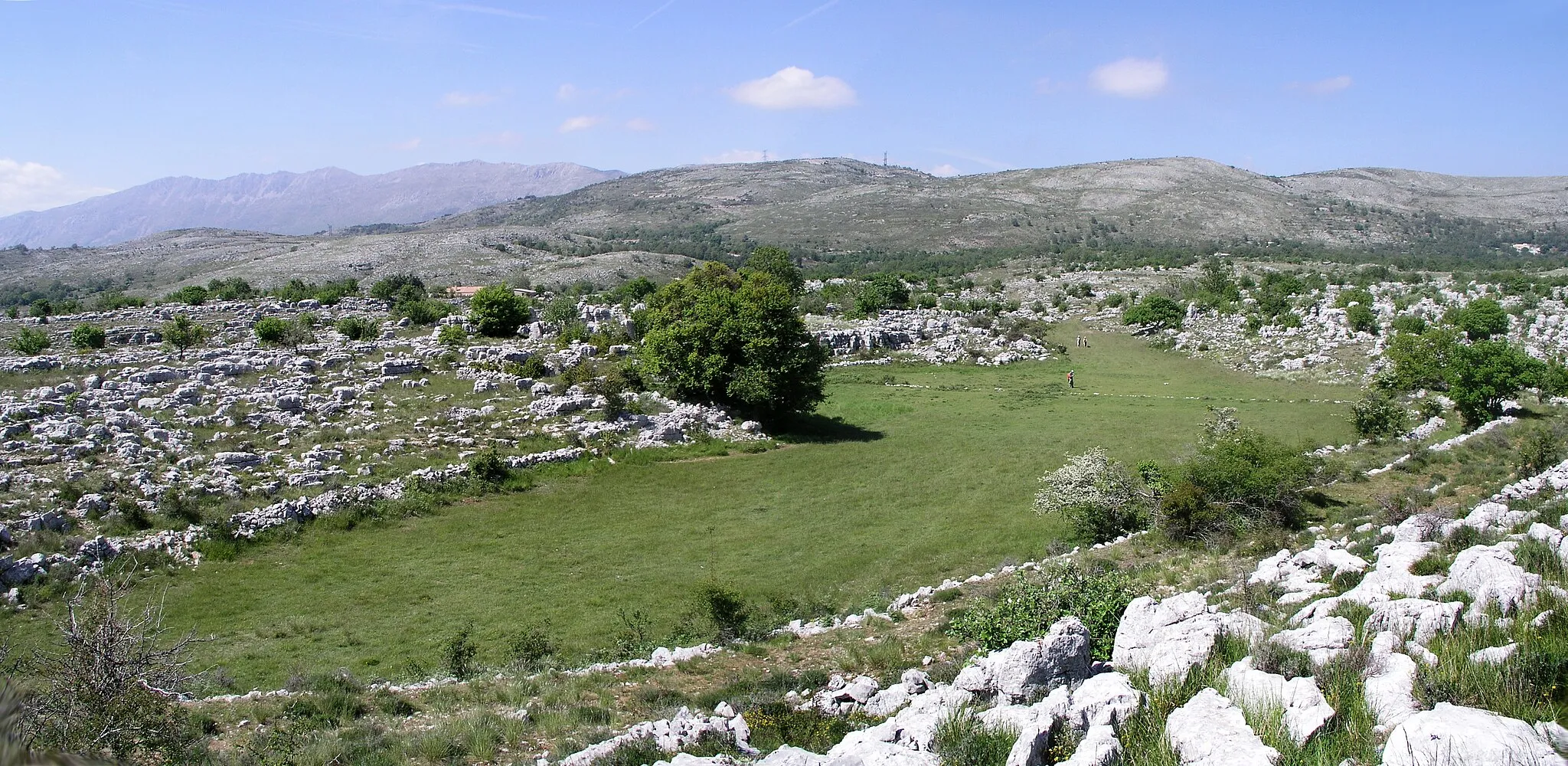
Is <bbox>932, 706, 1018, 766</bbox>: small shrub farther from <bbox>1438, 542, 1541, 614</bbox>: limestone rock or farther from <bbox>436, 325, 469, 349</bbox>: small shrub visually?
<bbox>436, 325, 469, 349</bbox>: small shrub

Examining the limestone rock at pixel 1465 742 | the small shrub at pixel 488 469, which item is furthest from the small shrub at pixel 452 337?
the limestone rock at pixel 1465 742

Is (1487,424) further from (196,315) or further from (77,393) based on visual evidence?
(196,315)

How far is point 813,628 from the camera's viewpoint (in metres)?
13.7

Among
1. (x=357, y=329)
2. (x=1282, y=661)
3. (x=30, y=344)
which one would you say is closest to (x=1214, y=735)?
(x=1282, y=661)

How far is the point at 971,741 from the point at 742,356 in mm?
27993

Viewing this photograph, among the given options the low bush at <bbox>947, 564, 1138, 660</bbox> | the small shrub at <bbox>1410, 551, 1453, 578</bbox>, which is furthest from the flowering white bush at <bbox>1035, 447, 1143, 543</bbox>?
the small shrub at <bbox>1410, 551, 1453, 578</bbox>

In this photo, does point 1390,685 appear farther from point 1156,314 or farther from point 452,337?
point 1156,314

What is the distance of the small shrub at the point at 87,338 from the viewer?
37500mm

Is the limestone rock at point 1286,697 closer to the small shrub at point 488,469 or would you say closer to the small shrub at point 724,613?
the small shrub at point 724,613

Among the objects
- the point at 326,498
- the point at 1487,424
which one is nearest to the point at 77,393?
the point at 326,498

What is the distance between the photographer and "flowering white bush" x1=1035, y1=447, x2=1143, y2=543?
62.3 ft

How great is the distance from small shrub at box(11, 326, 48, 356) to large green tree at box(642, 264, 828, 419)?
84.3 ft

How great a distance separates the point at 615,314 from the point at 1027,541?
36802 mm

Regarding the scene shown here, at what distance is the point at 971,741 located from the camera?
20.7 ft
